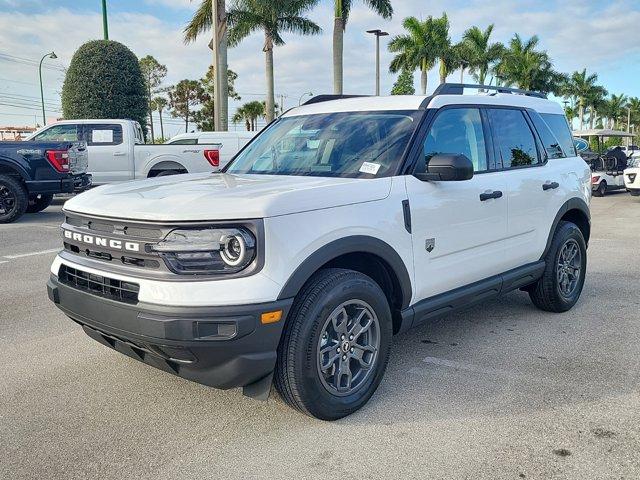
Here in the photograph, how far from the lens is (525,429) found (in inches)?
123

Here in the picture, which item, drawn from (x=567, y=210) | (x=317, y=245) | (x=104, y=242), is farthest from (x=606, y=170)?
(x=104, y=242)

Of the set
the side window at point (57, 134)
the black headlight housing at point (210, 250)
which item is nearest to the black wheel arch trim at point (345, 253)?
the black headlight housing at point (210, 250)

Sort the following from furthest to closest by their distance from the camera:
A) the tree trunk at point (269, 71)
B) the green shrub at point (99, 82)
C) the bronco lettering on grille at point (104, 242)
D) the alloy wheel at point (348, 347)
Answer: the tree trunk at point (269, 71) < the green shrub at point (99, 82) < the alloy wheel at point (348, 347) < the bronco lettering on grille at point (104, 242)

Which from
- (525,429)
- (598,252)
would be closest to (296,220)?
(525,429)

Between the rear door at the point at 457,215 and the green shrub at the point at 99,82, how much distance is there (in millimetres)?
18465

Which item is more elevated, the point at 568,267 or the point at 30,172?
the point at 30,172

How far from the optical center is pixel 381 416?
330 centimetres

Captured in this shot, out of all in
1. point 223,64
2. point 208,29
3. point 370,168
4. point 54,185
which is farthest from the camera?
point 208,29

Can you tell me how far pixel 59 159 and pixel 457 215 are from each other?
30.0 ft

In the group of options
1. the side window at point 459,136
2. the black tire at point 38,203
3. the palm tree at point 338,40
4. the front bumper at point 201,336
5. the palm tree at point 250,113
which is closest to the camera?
the front bumper at point 201,336

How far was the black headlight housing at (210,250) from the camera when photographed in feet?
9.09

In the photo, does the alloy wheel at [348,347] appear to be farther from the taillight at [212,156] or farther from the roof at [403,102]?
the taillight at [212,156]

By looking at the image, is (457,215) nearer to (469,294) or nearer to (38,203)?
(469,294)

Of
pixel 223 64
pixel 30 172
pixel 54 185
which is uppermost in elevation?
pixel 223 64
